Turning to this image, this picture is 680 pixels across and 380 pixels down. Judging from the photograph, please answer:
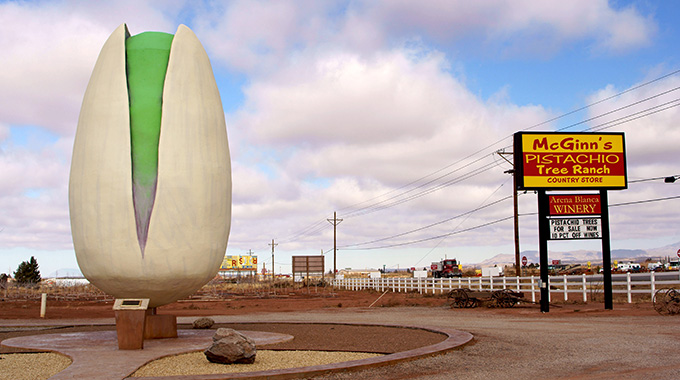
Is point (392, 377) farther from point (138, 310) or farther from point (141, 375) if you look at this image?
point (138, 310)

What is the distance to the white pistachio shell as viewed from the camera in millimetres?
11039

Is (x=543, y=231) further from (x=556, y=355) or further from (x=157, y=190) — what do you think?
(x=157, y=190)

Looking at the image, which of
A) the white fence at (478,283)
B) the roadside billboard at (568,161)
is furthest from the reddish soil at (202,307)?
the roadside billboard at (568,161)

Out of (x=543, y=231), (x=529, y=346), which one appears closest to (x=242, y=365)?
(x=529, y=346)

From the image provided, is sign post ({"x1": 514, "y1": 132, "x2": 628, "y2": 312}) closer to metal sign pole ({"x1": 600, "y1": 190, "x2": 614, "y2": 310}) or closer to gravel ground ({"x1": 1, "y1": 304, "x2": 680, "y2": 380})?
metal sign pole ({"x1": 600, "y1": 190, "x2": 614, "y2": 310})

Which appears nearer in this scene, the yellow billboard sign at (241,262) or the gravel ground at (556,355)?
the gravel ground at (556,355)

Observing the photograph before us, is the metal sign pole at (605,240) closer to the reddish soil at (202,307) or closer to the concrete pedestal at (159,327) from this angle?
the reddish soil at (202,307)

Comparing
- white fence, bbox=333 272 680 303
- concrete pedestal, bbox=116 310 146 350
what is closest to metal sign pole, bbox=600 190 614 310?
white fence, bbox=333 272 680 303

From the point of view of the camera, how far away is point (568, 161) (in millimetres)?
22359

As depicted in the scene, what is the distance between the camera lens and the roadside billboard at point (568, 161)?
73.0 ft

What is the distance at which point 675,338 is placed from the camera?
12586 mm

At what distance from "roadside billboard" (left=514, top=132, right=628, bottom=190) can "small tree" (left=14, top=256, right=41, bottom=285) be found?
6062 centimetres

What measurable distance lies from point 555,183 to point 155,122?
1602 centimetres

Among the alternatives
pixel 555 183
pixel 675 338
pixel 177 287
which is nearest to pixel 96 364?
pixel 177 287
